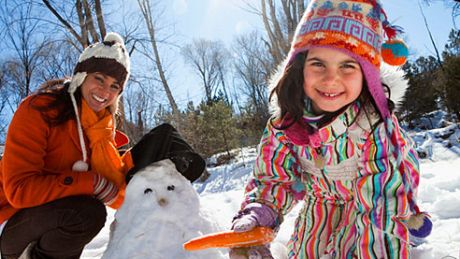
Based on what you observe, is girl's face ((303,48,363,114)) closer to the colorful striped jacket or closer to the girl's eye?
the colorful striped jacket

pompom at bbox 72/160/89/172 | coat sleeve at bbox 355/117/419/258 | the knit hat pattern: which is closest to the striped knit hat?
coat sleeve at bbox 355/117/419/258

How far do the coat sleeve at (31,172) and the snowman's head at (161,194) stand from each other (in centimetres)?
20

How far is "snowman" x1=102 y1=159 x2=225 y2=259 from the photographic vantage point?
4.27ft

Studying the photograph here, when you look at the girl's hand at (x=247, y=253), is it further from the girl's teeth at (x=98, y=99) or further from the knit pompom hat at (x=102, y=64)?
the girl's teeth at (x=98, y=99)

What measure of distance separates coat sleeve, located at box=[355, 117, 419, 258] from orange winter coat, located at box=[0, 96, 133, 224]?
1.16 meters

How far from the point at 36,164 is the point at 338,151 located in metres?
1.30

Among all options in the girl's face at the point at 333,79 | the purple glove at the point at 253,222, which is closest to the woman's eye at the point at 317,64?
the girl's face at the point at 333,79

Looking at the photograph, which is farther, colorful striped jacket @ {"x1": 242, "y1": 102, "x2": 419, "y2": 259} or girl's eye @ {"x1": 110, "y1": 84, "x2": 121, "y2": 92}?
girl's eye @ {"x1": 110, "y1": 84, "x2": 121, "y2": 92}

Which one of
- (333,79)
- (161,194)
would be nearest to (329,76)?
(333,79)

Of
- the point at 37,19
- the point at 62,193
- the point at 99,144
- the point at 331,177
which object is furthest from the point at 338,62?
the point at 37,19

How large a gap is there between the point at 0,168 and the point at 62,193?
1.19ft

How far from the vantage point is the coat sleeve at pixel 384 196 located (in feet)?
3.42

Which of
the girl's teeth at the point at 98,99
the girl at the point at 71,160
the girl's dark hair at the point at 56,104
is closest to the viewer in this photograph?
the girl at the point at 71,160

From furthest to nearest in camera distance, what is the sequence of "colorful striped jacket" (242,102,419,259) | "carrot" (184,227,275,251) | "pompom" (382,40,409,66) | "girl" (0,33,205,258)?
"girl" (0,33,205,258) < "pompom" (382,40,409,66) < "colorful striped jacket" (242,102,419,259) < "carrot" (184,227,275,251)
